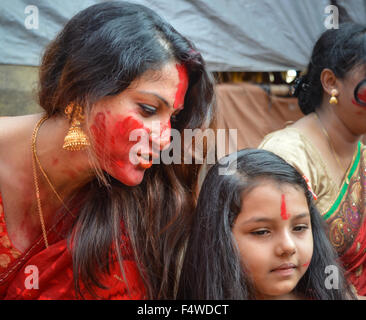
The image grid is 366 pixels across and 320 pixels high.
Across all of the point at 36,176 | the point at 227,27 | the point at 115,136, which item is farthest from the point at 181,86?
the point at 227,27

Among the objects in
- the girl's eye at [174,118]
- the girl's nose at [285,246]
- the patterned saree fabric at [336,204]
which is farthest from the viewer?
the patterned saree fabric at [336,204]

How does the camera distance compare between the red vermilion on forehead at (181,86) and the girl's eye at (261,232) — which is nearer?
the girl's eye at (261,232)

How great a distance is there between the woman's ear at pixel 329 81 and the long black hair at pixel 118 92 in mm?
708

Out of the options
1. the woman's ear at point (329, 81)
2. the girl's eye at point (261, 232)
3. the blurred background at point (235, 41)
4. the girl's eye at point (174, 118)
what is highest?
the blurred background at point (235, 41)

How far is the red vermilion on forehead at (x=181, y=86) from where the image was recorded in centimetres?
146

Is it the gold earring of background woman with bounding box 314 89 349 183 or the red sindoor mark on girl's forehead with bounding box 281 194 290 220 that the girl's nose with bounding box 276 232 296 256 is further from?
the gold earring of background woman with bounding box 314 89 349 183

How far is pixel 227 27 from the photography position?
7.55 ft

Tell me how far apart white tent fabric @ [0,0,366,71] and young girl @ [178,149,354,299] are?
37.0 inches

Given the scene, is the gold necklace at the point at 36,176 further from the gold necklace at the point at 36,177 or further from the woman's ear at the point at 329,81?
the woman's ear at the point at 329,81

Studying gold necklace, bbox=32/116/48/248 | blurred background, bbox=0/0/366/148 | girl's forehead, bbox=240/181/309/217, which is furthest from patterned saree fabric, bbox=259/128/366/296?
gold necklace, bbox=32/116/48/248

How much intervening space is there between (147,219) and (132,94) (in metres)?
0.47

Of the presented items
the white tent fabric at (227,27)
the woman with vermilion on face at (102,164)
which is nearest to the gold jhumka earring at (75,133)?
the woman with vermilion on face at (102,164)
